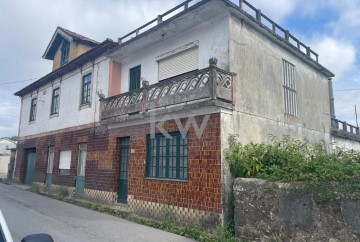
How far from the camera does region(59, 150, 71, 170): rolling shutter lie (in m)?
15.4

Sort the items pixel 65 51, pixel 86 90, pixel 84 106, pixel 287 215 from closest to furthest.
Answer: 1. pixel 287 215
2. pixel 84 106
3. pixel 86 90
4. pixel 65 51

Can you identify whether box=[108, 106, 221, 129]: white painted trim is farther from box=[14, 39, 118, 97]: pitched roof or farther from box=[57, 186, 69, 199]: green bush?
box=[57, 186, 69, 199]: green bush

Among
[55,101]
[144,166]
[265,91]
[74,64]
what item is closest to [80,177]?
[144,166]

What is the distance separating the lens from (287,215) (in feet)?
21.5

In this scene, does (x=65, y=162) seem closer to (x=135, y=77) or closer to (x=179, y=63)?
(x=135, y=77)

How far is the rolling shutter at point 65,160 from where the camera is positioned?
1542 centimetres

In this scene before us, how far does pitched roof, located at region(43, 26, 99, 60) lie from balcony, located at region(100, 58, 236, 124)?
812 centimetres

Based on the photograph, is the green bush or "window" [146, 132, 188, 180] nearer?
"window" [146, 132, 188, 180]

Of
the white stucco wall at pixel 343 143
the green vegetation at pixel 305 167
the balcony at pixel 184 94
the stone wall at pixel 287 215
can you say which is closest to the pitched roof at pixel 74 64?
the balcony at pixel 184 94

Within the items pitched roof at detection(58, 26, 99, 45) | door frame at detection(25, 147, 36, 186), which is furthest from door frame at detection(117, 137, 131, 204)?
door frame at detection(25, 147, 36, 186)

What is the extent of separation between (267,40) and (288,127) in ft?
11.2

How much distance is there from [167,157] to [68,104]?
889 cm

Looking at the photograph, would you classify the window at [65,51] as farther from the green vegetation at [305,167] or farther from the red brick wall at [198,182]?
the green vegetation at [305,167]

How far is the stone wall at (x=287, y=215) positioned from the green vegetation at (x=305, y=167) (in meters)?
0.22
